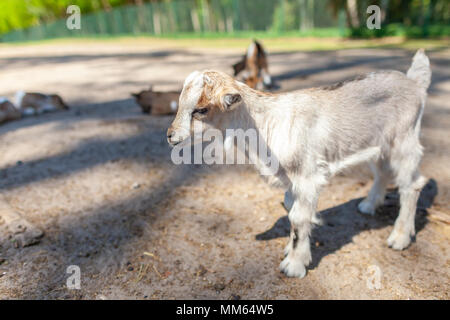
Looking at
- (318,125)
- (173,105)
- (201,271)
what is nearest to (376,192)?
(318,125)

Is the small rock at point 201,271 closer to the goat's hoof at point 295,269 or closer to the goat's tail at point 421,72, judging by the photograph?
the goat's hoof at point 295,269

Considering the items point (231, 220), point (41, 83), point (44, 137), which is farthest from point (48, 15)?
point (231, 220)

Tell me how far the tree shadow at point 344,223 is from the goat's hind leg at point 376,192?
0.08 meters

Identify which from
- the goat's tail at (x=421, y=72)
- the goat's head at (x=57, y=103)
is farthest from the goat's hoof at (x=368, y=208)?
the goat's head at (x=57, y=103)

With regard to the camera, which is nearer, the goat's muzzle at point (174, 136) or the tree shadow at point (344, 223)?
the goat's muzzle at point (174, 136)

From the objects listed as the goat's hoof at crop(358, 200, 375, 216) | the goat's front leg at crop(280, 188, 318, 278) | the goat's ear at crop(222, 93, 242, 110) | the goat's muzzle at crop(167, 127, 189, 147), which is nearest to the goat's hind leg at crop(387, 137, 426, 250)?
the goat's hoof at crop(358, 200, 375, 216)

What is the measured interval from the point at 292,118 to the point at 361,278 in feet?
5.31

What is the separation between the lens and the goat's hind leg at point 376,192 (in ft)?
12.1

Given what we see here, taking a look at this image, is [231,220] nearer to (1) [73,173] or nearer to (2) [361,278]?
(2) [361,278]

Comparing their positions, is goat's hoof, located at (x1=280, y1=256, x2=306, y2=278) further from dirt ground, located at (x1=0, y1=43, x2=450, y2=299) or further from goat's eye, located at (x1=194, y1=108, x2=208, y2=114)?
goat's eye, located at (x1=194, y1=108, x2=208, y2=114)

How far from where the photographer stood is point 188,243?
342cm

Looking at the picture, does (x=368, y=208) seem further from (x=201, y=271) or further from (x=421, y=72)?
(x=201, y=271)

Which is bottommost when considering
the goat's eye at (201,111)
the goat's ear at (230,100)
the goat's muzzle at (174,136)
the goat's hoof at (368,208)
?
the goat's hoof at (368,208)

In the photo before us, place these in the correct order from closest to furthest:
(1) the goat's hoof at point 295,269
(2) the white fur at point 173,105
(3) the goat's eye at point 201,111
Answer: (3) the goat's eye at point 201,111
(1) the goat's hoof at point 295,269
(2) the white fur at point 173,105
